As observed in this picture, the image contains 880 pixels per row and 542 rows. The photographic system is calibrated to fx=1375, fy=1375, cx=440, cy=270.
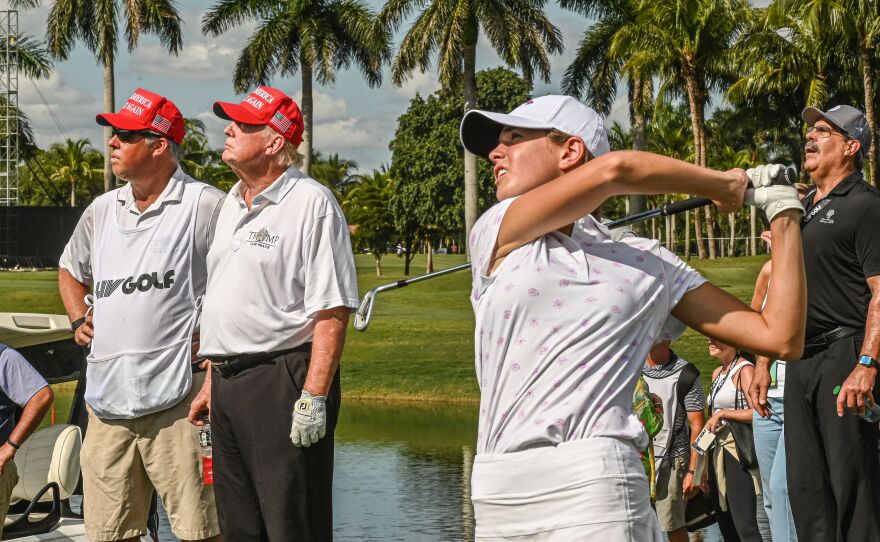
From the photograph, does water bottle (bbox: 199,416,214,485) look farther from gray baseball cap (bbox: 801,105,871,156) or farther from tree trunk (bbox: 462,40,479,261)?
tree trunk (bbox: 462,40,479,261)

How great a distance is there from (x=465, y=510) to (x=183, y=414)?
549 centimetres

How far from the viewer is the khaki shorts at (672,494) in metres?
8.26

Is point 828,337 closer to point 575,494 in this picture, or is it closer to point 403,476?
point 575,494

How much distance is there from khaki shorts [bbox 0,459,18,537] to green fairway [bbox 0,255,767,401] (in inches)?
672

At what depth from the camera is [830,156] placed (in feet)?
19.7

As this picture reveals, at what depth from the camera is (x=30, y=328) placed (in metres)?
6.81

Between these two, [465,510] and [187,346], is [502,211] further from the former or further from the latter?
[465,510]

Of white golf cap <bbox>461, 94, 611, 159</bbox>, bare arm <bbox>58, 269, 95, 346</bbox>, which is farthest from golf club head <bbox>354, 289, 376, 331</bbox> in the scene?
bare arm <bbox>58, 269, 95, 346</bbox>

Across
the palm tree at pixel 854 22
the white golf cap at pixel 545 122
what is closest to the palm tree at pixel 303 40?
the palm tree at pixel 854 22

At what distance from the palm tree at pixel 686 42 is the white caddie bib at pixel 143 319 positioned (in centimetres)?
3984

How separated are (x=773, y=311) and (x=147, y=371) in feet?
10.3

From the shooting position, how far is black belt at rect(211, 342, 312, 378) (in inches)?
196

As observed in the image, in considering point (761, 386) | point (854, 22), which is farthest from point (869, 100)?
point (761, 386)

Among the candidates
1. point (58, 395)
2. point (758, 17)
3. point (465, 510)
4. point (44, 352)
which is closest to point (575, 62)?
point (758, 17)
